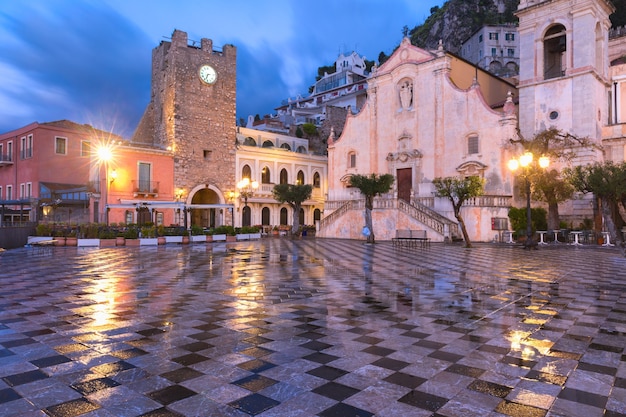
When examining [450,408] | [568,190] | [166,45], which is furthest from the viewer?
[166,45]

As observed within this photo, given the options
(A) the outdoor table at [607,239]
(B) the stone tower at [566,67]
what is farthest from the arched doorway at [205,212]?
(A) the outdoor table at [607,239]

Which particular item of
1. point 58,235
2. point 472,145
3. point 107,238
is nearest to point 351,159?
point 472,145

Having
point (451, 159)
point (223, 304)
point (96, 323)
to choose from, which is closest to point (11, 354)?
point (96, 323)

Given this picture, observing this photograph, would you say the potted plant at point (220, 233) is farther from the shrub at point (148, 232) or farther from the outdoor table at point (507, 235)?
the outdoor table at point (507, 235)

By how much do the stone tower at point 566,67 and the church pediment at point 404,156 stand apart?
7641 millimetres

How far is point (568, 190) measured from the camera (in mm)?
25391

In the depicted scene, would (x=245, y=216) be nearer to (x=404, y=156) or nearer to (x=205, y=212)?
(x=205, y=212)

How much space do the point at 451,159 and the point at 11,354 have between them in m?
31.5

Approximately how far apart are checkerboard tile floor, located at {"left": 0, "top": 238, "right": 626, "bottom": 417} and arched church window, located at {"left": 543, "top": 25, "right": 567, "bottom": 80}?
26.4m

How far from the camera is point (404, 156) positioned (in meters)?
35.3

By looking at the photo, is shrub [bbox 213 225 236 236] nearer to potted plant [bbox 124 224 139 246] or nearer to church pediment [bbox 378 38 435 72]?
potted plant [bbox 124 224 139 246]

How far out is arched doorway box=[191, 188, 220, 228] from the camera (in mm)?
40062

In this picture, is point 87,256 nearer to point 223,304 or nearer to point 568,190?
point 223,304

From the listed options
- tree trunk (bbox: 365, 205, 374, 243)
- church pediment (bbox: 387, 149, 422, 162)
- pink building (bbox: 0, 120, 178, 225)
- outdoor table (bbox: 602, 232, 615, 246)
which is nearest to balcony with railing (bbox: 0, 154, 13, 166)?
pink building (bbox: 0, 120, 178, 225)
